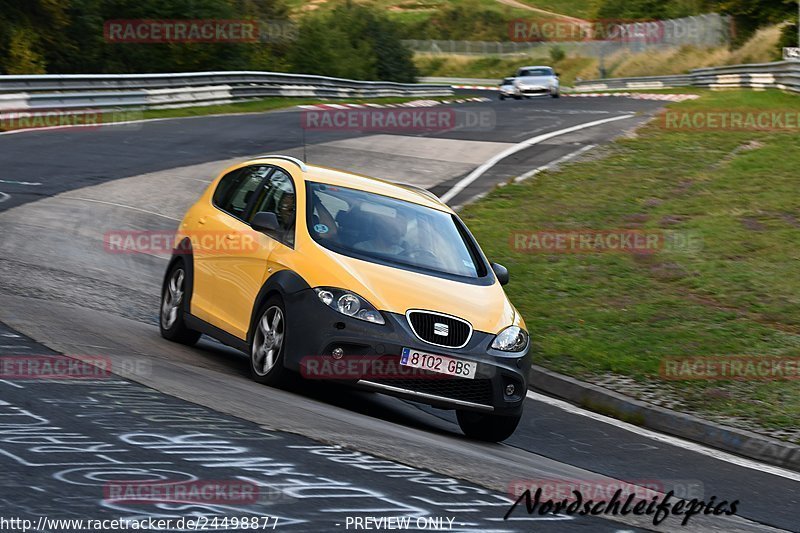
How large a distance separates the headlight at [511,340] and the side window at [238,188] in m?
2.55

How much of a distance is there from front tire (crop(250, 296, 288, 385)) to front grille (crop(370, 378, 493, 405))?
2.46ft

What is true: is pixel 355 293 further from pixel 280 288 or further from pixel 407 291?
pixel 280 288

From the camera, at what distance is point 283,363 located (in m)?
8.45

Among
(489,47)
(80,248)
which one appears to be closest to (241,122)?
(80,248)

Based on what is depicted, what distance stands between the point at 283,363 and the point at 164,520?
365 cm

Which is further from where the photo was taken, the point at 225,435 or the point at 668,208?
the point at 668,208

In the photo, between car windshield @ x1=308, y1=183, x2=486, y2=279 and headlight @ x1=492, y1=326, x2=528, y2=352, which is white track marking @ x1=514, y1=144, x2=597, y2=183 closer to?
car windshield @ x1=308, y1=183, x2=486, y2=279

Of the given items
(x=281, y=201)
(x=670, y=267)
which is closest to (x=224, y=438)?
(x=281, y=201)

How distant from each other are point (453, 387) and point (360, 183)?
2.30 metres

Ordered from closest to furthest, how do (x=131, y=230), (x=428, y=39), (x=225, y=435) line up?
1. (x=225, y=435)
2. (x=131, y=230)
3. (x=428, y=39)

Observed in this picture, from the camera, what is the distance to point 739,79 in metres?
44.5

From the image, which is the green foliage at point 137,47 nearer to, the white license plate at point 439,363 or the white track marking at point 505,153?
the white track marking at point 505,153

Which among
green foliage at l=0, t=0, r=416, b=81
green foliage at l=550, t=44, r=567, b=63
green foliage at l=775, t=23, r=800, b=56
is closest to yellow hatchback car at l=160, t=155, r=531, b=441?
green foliage at l=0, t=0, r=416, b=81

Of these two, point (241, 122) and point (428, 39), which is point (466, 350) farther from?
point (428, 39)
